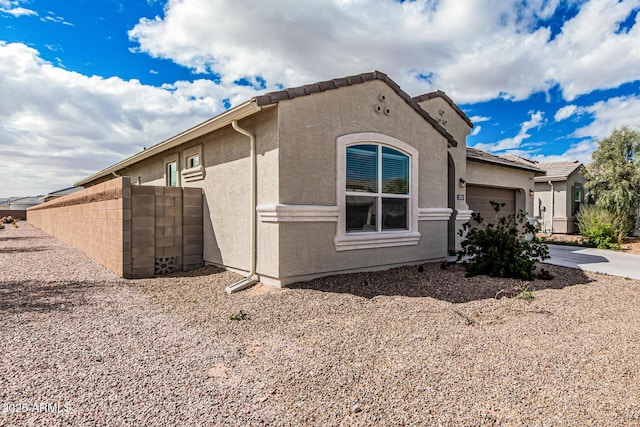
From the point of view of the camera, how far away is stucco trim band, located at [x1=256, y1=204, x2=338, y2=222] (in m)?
6.15

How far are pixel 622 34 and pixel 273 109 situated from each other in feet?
38.1

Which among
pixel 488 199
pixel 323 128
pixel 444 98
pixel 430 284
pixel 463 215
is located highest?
pixel 444 98

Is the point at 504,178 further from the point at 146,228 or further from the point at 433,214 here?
the point at 146,228

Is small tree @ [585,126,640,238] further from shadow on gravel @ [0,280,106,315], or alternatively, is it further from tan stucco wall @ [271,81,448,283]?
shadow on gravel @ [0,280,106,315]

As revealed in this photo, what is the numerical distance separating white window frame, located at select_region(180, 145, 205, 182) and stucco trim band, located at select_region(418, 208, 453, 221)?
5.69 metres

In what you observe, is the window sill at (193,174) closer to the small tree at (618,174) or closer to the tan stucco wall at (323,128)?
the tan stucco wall at (323,128)

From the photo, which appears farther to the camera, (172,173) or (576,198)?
(576,198)

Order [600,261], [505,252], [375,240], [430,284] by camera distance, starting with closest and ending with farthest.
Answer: [430,284], [375,240], [505,252], [600,261]

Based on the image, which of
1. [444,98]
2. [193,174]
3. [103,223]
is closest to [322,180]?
[193,174]

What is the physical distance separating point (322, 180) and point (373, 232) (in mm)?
1769

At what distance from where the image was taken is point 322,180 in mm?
6652

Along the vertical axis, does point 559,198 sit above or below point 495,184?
below

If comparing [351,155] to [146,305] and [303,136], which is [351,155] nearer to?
[303,136]

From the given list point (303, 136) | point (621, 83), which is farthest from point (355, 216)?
point (621, 83)
